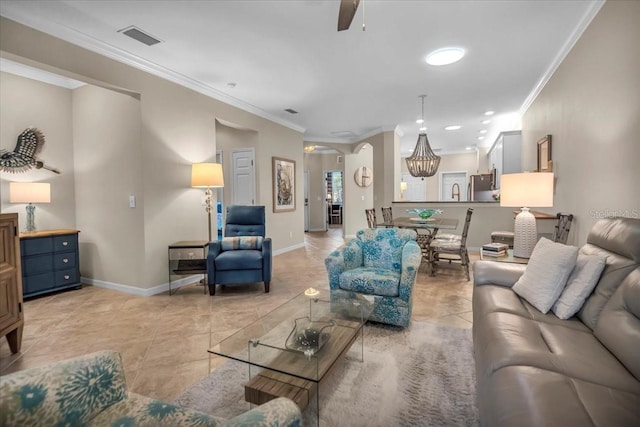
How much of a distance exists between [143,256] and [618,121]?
4.70 metres

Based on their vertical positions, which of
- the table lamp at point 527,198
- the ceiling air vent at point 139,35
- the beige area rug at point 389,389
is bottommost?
the beige area rug at point 389,389

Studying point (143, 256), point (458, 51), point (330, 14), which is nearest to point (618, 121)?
point (458, 51)

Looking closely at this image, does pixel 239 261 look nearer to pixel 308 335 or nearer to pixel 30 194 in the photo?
pixel 308 335

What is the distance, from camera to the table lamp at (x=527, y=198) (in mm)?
2770

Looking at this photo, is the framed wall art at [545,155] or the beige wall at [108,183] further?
the framed wall art at [545,155]

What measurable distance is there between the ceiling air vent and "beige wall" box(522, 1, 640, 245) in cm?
389

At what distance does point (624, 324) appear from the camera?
4.53 ft

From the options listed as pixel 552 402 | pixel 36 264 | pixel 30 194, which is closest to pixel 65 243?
pixel 36 264

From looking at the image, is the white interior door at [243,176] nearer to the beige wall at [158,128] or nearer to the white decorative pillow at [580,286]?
the beige wall at [158,128]

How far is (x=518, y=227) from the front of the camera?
2873mm

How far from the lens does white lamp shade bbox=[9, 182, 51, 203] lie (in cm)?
361

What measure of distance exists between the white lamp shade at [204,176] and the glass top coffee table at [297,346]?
85.8 inches

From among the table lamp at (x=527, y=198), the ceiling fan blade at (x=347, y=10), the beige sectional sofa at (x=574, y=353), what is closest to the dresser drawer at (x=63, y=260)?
the ceiling fan blade at (x=347, y=10)

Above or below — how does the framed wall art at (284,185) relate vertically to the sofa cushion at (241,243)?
above
